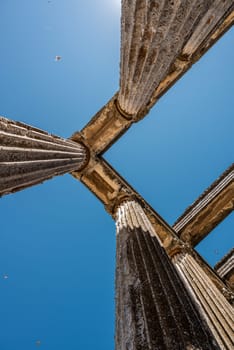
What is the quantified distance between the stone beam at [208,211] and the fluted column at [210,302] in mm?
1725

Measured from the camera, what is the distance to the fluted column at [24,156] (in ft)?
11.4

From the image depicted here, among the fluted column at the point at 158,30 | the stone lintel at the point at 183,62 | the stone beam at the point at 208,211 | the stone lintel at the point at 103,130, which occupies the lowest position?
the stone beam at the point at 208,211

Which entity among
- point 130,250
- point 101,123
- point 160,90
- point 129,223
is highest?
point 101,123

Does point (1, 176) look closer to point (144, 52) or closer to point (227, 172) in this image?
point (144, 52)

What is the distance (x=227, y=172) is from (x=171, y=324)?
313 inches

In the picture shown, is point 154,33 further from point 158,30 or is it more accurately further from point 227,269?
point 227,269

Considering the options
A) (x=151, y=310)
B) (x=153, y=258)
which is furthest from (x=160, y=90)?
(x=151, y=310)

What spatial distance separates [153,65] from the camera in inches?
198

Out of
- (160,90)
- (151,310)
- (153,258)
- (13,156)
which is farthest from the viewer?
(160,90)

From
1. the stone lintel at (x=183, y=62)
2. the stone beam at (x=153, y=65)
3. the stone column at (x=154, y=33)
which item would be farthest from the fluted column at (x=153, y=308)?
the stone lintel at (x=183, y=62)

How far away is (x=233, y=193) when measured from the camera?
31.9ft

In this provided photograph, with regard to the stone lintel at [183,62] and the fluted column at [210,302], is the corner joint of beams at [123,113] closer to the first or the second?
the stone lintel at [183,62]

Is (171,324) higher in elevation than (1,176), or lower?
lower

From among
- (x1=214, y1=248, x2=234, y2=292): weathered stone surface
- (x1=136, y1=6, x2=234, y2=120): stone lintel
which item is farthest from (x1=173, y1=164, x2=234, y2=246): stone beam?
(x1=136, y1=6, x2=234, y2=120): stone lintel
